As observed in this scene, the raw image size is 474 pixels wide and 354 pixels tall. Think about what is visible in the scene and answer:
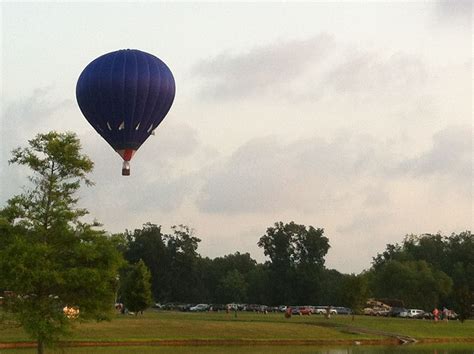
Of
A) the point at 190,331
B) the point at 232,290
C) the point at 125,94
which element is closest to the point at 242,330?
the point at 190,331

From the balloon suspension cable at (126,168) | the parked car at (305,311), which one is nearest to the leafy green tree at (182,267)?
the parked car at (305,311)

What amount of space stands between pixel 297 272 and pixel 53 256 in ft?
345

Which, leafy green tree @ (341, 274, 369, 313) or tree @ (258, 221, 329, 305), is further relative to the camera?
tree @ (258, 221, 329, 305)

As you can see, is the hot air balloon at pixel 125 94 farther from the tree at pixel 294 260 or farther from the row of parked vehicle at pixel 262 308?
the tree at pixel 294 260

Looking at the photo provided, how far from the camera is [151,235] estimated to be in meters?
145

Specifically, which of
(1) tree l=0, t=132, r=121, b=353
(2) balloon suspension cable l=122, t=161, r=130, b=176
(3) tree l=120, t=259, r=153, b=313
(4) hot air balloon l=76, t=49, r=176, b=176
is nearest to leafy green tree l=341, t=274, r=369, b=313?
(3) tree l=120, t=259, r=153, b=313

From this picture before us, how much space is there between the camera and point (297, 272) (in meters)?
144

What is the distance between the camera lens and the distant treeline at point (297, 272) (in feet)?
425

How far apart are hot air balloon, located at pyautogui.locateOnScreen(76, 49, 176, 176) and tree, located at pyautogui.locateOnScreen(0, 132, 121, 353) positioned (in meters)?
13.3

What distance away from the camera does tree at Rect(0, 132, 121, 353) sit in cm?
4028

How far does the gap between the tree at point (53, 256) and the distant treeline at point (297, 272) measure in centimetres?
9007

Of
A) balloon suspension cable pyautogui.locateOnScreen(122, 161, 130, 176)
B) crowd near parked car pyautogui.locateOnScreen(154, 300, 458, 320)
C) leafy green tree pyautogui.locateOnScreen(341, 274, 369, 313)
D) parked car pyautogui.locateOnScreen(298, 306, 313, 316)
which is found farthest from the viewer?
parked car pyautogui.locateOnScreen(298, 306, 313, 316)

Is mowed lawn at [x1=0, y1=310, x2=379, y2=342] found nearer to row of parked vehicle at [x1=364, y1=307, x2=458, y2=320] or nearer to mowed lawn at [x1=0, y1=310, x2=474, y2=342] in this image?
mowed lawn at [x1=0, y1=310, x2=474, y2=342]

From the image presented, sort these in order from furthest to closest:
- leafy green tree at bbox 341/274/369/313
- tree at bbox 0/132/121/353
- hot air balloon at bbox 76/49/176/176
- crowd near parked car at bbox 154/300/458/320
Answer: crowd near parked car at bbox 154/300/458/320 → leafy green tree at bbox 341/274/369/313 → hot air balloon at bbox 76/49/176/176 → tree at bbox 0/132/121/353
